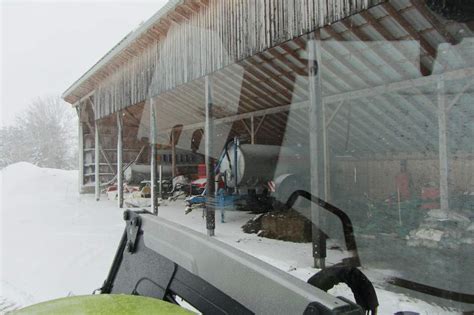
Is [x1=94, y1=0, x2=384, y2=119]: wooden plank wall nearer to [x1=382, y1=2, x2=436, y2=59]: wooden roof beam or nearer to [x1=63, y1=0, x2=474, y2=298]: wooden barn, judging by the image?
[x1=63, y1=0, x2=474, y2=298]: wooden barn

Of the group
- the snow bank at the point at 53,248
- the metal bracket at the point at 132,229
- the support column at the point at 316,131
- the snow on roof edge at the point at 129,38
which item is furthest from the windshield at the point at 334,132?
the snow bank at the point at 53,248

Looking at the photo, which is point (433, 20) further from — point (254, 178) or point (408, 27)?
point (254, 178)

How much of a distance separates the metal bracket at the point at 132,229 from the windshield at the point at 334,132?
95 centimetres

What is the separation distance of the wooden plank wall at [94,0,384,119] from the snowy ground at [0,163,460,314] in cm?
341

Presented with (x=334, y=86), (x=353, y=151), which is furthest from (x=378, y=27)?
(x=353, y=151)

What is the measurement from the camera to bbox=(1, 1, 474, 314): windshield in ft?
16.4

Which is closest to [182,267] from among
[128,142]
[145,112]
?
[145,112]

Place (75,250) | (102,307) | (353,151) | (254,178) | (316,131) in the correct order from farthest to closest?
(353,151)
(254,178)
(75,250)
(316,131)
(102,307)

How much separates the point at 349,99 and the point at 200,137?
956cm

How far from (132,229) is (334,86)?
7.20m

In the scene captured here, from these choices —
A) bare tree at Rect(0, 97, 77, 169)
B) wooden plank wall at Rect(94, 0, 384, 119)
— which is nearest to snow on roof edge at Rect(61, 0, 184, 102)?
wooden plank wall at Rect(94, 0, 384, 119)

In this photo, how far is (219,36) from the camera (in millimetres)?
6828

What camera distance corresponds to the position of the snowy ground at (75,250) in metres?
3.76

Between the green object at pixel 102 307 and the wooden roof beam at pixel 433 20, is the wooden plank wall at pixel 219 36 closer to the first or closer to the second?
the wooden roof beam at pixel 433 20
